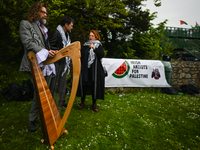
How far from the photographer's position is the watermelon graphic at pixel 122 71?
234 inches

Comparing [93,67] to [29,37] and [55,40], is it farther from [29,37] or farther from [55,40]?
[29,37]

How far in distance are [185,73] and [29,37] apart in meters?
8.47

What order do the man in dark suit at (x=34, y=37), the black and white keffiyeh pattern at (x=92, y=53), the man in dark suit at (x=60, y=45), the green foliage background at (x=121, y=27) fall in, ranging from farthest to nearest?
the green foliage background at (x=121, y=27)
the black and white keffiyeh pattern at (x=92, y=53)
the man in dark suit at (x=60, y=45)
the man in dark suit at (x=34, y=37)

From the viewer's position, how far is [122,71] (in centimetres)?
605

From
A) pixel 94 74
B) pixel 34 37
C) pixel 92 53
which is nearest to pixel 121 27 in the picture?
pixel 92 53

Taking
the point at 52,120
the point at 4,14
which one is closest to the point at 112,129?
the point at 52,120

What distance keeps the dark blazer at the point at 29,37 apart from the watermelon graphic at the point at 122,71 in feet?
13.3

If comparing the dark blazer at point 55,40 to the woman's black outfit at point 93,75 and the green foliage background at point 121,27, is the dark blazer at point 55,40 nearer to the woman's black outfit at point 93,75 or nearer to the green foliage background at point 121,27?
the woman's black outfit at point 93,75

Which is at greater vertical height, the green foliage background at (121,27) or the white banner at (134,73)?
the green foliage background at (121,27)

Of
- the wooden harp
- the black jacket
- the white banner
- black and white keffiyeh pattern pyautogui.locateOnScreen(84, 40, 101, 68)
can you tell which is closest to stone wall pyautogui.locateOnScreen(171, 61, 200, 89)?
the white banner

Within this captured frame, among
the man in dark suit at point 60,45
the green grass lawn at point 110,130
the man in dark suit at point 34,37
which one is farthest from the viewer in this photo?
the man in dark suit at point 60,45

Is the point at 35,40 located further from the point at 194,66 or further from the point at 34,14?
the point at 194,66

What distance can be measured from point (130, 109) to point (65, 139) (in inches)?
86.5

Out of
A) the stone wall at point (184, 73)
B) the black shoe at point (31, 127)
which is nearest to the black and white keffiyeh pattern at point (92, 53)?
the black shoe at point (31, 127)
